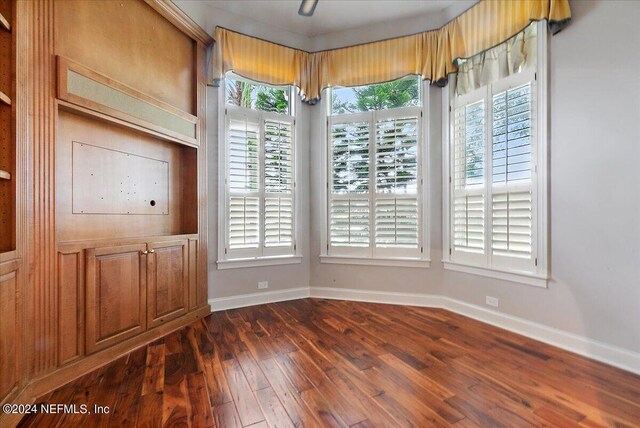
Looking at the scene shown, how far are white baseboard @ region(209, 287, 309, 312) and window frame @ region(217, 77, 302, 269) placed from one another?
14.1 inches

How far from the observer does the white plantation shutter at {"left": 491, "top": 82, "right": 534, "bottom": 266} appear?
2672mm

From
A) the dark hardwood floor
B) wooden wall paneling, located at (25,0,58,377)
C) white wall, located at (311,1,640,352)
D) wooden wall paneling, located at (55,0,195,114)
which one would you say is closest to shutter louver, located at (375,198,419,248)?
the dark hardwood floor

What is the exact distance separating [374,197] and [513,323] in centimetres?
187

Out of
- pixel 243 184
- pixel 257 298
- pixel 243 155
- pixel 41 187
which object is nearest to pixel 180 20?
pixel 243 155

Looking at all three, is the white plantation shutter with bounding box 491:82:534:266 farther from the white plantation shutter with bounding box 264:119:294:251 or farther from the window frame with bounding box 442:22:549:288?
the white plantation shutter with bounding box 264:119:294:251

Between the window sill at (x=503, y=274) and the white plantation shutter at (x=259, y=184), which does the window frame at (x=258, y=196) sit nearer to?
the white plantation shutter at (x=259, y=184)

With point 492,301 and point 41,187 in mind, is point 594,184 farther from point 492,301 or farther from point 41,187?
point 41,187

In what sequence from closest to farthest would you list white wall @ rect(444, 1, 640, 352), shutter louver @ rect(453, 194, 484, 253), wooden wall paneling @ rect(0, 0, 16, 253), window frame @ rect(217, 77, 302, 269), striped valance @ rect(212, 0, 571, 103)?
wooden wall paneling @ rect(0, 0, 16, 253) < white wall @ rect(444, 1, 640, 352) < striped valance @ rect(212, 0, 571, 103) < shutter louver @ rect(453, 194, 484, 253) < window frame @ rect(217, 77, 302, 269)

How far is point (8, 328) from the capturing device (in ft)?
5.38

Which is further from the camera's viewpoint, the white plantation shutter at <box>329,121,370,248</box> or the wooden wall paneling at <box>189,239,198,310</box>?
the white plantation shutter at <box>329,121,370,248</box>

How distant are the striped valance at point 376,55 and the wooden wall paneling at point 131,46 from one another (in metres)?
0.40

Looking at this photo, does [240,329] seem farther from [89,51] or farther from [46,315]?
[89,51]

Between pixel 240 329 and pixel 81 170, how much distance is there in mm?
1867

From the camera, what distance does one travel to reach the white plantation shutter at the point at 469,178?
3049 mm
